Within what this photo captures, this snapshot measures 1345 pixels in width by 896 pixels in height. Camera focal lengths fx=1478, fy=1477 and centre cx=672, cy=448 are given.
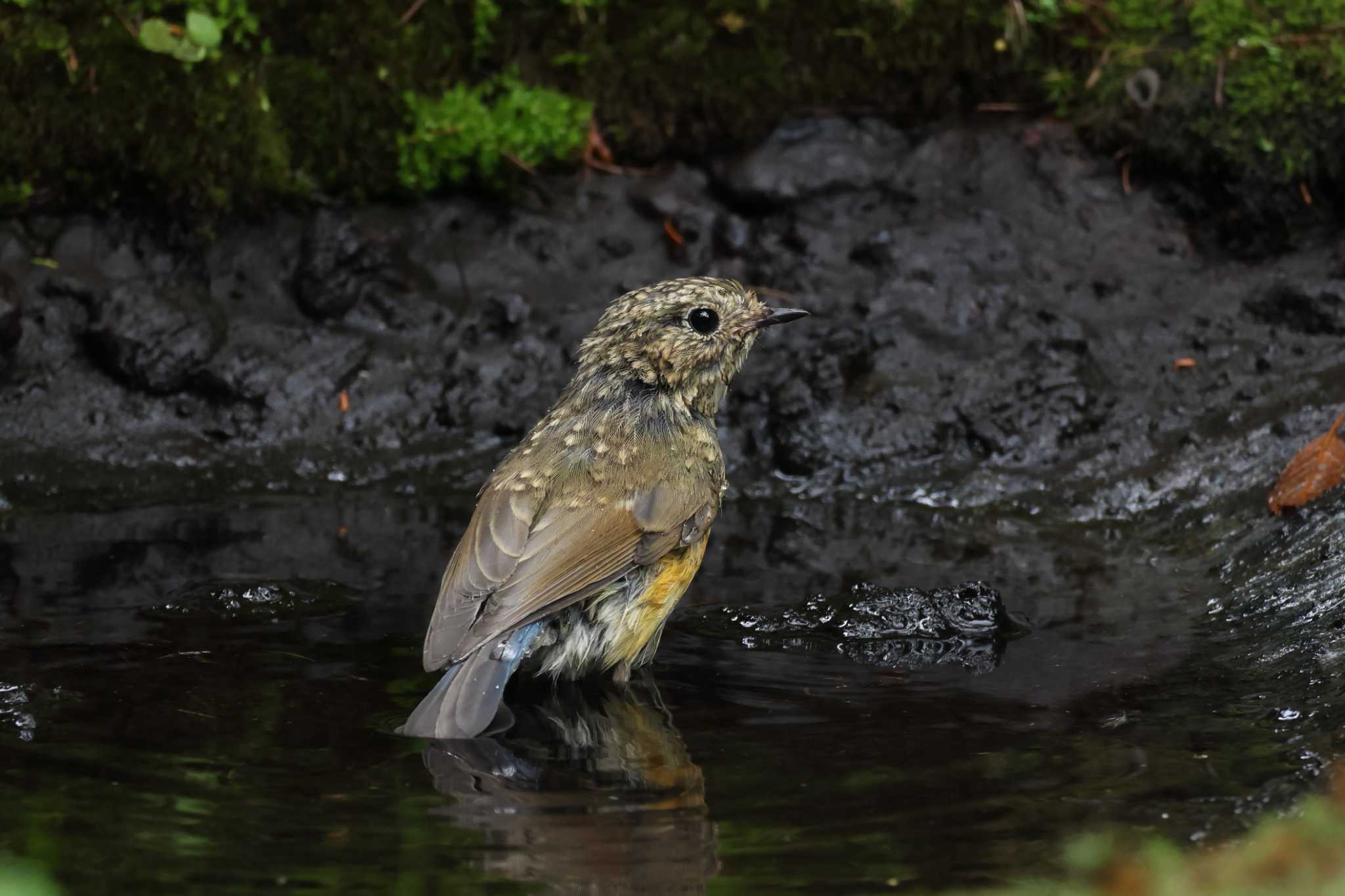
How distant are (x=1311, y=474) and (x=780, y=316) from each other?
2.23 metres

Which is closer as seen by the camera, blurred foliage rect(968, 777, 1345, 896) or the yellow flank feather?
blurred foliage rect(968, 777, 1345, 896)

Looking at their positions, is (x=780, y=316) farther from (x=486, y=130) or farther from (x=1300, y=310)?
(x=1300, y=310)

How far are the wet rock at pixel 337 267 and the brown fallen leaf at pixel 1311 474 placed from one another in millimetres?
4416

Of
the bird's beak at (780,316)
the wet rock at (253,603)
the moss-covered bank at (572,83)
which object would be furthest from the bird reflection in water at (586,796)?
the moss-covered bank at (572,83)

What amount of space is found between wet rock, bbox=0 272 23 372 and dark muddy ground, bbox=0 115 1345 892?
2cm

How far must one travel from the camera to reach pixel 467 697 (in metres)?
4.38

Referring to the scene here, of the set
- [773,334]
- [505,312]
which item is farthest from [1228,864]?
[505,312]

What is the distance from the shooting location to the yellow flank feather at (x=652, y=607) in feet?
16.4

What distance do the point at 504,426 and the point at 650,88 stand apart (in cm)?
204

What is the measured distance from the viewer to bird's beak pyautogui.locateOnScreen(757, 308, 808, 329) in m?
6.00

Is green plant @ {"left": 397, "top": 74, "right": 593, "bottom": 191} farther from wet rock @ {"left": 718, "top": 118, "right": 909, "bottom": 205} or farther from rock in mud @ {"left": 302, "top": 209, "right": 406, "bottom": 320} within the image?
wet rock @ {"left": 718, "top": 118, "right": 909, "bottom": 205}

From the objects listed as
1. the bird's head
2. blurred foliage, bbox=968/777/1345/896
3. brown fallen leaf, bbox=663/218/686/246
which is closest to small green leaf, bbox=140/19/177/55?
brown fallen leaf, bbox=663/218/686/246

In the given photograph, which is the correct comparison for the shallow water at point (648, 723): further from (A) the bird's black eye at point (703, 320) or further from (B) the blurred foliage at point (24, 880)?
(A) the bird's black eye at point (703, 320)

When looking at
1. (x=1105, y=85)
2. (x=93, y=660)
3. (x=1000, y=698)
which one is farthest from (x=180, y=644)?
(x=1105, y=85)
